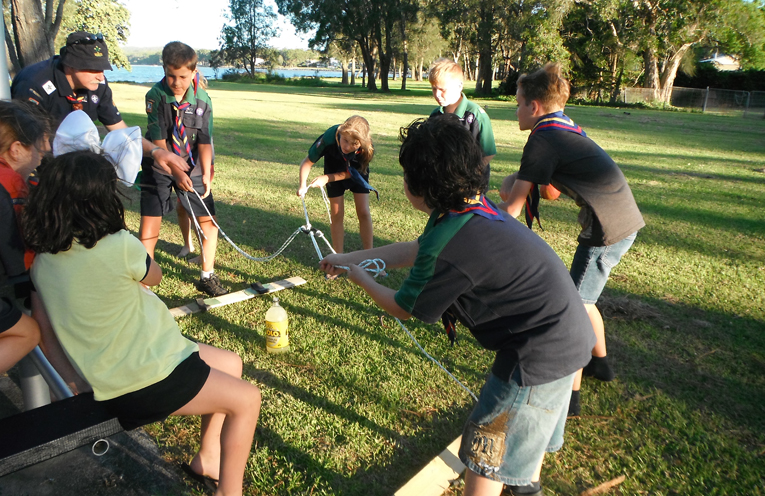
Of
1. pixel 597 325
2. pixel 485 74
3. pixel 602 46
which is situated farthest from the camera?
pixel 485 74

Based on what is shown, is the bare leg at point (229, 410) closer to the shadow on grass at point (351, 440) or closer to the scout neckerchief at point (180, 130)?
the shadow on grass at point (351, 440)

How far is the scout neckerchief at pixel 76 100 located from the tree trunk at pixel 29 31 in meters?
8.17

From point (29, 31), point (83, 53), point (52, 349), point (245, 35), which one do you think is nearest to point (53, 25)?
point (29, 31)

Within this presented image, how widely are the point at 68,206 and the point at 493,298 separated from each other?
1.58 metres

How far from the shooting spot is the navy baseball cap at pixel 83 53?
3.93m

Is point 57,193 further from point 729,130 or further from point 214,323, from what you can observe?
point 729,130

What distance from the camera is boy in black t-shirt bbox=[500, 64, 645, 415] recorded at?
10.1 feet

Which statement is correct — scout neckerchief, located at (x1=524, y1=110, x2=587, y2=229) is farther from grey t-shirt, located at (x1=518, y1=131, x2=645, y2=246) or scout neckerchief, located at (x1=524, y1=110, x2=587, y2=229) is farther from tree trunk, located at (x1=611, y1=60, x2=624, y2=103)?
tree trunk, located at (x1=611, y1=60, x2=624, y2=103)

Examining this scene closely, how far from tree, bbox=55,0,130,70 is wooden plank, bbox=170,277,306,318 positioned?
36925 millimetres

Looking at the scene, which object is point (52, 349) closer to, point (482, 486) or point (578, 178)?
point (482, 486)

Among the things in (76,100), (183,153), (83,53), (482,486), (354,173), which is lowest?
(482,486)

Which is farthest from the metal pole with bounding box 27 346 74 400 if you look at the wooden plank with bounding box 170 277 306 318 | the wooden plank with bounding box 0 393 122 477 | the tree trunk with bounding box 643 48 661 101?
the tree trunk with bounding box 643 48 661 101

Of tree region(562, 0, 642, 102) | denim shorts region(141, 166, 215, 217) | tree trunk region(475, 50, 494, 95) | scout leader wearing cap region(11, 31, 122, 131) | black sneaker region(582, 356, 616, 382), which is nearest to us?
black sneaker region(582, 356, 616, 382)

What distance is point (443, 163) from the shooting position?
189cm
